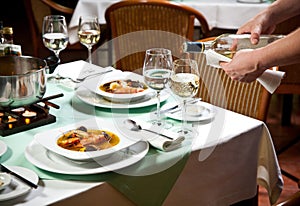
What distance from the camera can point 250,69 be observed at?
1490 mm

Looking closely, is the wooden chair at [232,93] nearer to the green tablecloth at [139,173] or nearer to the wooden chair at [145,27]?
the green tablecloth at [139,173]

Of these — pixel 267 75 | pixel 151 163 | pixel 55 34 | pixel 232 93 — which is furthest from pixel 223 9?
pixel 151 163

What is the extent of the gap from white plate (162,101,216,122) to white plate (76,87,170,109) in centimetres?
5

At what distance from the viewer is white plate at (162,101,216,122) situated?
145 centimetres

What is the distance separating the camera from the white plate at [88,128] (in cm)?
117

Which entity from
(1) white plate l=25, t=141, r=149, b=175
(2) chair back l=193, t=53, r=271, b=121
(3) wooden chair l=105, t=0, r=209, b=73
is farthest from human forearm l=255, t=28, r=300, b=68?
(3) wooden chair l=105, t=0, r=209, b=73

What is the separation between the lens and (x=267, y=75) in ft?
4.95

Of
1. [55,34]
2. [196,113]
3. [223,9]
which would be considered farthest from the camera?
[223,9]

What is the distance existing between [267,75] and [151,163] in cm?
49

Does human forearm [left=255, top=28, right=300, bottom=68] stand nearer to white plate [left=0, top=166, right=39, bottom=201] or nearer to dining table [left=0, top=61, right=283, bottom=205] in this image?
dining table [left=0, top=61, right=283, bottom=205]

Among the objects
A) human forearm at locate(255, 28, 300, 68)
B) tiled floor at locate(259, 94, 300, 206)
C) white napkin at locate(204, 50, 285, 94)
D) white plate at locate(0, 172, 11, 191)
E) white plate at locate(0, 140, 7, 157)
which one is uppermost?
human forearm at locate(255, 28, 300, 68)

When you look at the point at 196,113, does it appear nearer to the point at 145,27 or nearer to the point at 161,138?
the point at 161,138

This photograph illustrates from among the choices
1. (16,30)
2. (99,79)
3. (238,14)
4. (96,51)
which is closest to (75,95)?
(99,79)

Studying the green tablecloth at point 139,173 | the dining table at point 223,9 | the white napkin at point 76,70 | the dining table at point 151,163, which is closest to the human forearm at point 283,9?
the dining table at point 151,163
